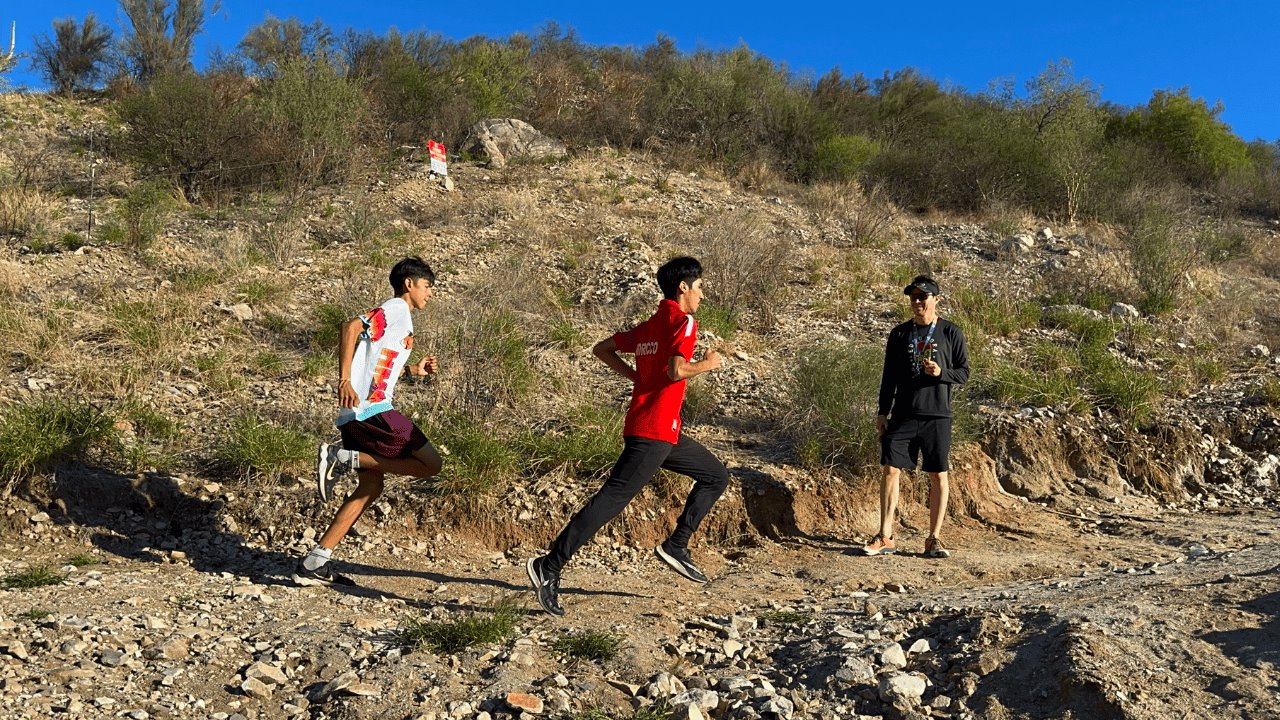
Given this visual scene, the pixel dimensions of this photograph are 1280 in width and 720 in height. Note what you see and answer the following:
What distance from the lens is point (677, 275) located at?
4.11m

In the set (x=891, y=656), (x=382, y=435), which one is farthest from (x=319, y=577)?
(x=891, y=656)

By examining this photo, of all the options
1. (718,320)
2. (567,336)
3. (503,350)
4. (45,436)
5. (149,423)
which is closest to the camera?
(45,436)

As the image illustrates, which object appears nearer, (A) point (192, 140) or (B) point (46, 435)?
(B) point (46, 435)

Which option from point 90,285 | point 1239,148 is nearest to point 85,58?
point 90,285

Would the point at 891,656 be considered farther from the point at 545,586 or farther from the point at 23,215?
the point at 23,215

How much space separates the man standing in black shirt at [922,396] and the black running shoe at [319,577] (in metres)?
3.05

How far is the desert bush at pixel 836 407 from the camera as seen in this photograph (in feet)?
20.7

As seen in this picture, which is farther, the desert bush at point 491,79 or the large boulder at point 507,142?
the desert bush at point 491,79

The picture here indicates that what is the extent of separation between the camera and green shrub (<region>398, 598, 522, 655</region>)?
3598 mm

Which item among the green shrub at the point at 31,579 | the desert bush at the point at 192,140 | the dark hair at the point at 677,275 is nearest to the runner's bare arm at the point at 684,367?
Answer: the dark hair at the point at 677,275

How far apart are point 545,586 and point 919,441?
2.48m

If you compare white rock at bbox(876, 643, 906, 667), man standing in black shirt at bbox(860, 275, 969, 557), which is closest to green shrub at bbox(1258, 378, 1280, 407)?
man standing in black shirt at bbox(860, 275, 969, 557)

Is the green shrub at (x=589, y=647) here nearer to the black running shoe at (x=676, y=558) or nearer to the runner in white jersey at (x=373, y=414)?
the black running shoe at (x=676, y=558)

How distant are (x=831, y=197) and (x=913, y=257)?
335 centimetres
